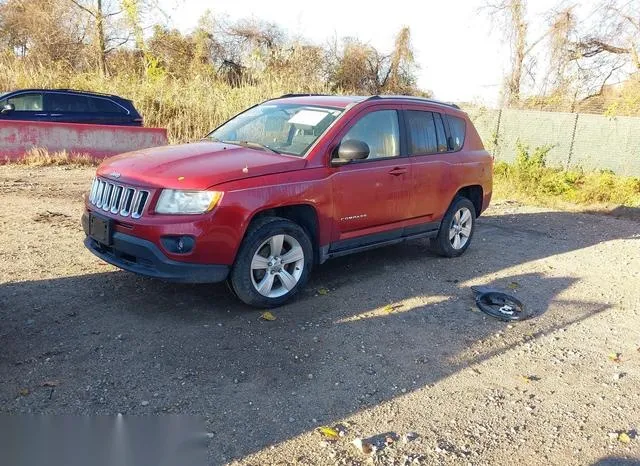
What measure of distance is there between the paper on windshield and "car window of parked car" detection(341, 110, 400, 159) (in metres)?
0.32

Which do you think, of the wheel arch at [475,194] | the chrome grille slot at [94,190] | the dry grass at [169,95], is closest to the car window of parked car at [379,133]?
the wheel arch at [475,194]

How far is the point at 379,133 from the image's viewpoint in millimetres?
5789

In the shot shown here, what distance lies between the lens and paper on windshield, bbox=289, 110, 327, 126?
5461 millimetres

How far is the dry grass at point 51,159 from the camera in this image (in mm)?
11812

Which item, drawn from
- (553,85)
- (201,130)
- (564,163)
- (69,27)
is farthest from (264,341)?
(69,27)

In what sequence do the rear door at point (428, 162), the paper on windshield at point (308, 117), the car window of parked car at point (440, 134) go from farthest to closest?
the car window of parked car at point (440, 134)
the rear door at point (428, 162)
the paper on windshield at point (308, 117)

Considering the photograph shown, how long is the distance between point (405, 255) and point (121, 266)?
3595 mm

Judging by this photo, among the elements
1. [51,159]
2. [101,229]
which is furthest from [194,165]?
[51,159]

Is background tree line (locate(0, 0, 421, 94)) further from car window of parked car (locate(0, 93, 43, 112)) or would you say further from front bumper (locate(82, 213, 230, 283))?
front bumper (locate(82, 213, 230, 283))

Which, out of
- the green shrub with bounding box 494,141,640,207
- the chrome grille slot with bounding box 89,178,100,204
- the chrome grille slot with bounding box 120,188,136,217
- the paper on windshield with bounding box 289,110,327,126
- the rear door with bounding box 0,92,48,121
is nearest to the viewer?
the chrome grille slot with bounding box 120,188,136,217

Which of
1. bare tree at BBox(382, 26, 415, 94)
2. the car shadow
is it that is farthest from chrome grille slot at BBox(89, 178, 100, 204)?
bare tree at BBox(382, 26, 415, 94)

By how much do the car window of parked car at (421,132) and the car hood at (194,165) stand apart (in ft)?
5.49

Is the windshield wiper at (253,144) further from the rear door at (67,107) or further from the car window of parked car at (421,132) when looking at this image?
the rear door at (67,107)

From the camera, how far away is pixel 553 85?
19.5 meters
